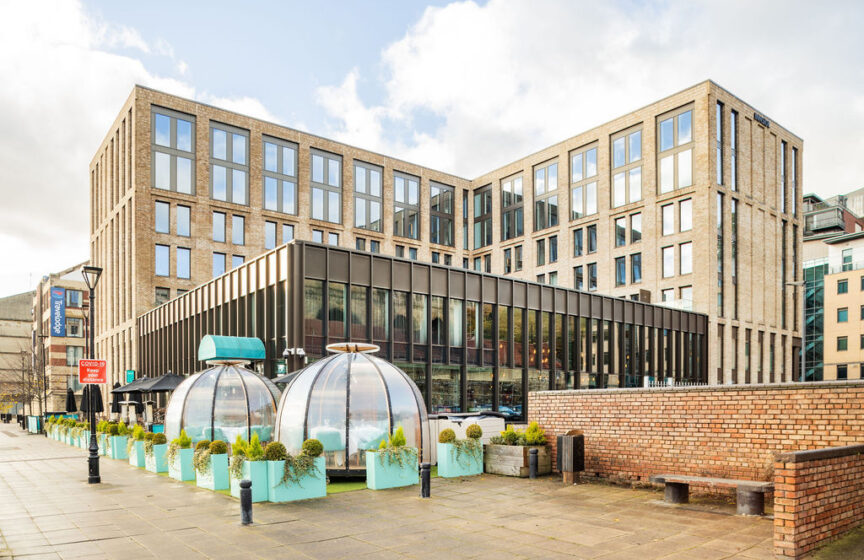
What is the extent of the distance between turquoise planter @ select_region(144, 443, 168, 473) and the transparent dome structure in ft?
4.57

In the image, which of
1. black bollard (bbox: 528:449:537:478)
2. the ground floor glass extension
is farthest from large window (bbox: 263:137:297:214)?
black bollard (bbox: 528:449:537:478)

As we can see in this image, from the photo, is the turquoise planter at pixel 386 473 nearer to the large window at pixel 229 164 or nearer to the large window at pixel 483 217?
the large window at pixel 229 164

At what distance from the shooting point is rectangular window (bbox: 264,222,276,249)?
5488 cm

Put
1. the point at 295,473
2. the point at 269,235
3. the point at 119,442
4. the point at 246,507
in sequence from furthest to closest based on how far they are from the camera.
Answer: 1. the point at 269,235
2. the point at 119,442
3. the point at 295,473
4. the point at 246,507

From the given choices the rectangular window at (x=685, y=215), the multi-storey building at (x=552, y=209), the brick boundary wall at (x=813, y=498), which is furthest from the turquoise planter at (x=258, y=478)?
the rectangular window at (x=685, y=215)

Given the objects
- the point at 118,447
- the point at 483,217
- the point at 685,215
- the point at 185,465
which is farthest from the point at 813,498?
the point at 483,217

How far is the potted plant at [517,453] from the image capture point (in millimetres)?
17000

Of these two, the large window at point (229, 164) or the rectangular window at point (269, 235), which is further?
the rectangular window at point (269, 235)

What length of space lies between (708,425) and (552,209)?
47901 millimetres

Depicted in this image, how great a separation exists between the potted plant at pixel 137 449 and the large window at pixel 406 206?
4170 centimetres

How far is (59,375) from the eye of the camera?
7862cm

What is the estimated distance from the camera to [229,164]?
53.0 m

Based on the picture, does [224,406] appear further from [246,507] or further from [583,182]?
[583,182]

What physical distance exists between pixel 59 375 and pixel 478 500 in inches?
3169
